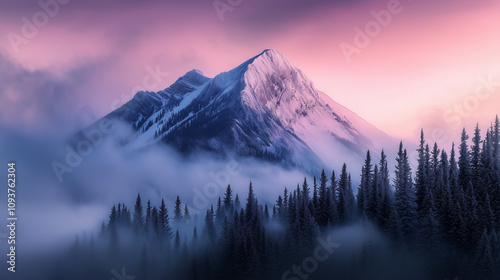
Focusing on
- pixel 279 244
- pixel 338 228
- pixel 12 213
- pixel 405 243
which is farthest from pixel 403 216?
pixel 12 213

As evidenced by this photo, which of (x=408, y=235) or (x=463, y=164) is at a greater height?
(x=463, y=164)

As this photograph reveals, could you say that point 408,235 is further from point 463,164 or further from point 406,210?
point 463,164

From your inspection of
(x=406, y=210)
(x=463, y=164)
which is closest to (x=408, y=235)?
(x=406, y=210)

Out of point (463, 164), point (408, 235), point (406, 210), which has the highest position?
point (463, 164)

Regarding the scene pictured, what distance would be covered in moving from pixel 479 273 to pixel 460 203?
89.3ft

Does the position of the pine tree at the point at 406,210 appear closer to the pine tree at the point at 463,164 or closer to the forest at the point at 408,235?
the forest at the point at 408,235

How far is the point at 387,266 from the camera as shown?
170125 millimetres

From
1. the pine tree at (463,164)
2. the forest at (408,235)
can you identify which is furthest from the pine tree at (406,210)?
the pine tree at (463,164)

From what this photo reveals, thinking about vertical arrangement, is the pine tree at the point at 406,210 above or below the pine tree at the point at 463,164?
below

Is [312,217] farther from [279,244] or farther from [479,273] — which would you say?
[479,273]

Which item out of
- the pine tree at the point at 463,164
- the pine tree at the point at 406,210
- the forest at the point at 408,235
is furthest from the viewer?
the pine tree at the point at 463,164

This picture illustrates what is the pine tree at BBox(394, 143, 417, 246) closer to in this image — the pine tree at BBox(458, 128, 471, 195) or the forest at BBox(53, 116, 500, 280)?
the forest at BBox(53, 116, 500, 280)

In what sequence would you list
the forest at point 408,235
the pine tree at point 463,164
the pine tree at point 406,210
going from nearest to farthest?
the forest at point 408,235, the pine tree at point 406,210, the pine tree at point 463,164

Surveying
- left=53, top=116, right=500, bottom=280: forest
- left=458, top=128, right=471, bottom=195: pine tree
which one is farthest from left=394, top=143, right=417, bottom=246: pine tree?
left=458, top=128, right=471, bottom=195: pine tree
